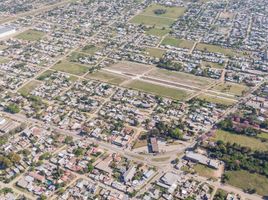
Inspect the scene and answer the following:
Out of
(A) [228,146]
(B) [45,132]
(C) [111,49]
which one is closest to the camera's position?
(A) [228,146]

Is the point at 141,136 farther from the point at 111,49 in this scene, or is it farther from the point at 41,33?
the point at 41,33

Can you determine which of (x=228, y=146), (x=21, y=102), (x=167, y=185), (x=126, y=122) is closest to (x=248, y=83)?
(x=228, y=146)

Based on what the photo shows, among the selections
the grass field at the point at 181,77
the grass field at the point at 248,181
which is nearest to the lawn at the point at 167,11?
the grass field at the point at 181,77

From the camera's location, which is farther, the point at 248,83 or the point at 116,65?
the point at 116,65

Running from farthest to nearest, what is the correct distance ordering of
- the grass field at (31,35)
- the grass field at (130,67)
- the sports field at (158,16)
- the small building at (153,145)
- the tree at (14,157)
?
the sports field at (158,16), the grass field at (31,35), the grass field at (130,67), the small building at (153,145), the tree at (14,157)

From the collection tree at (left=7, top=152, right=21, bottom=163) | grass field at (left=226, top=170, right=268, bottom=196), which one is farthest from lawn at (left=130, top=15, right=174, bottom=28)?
tree at (left=7, top=152, right=21, bottom=163)

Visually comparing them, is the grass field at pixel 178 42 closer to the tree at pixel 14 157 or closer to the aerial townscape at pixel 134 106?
the aerial townscape at pixel 134 106

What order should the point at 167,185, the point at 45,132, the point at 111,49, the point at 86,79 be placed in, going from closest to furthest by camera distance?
the point at 167,185, the point at 45,132, the point at 86,79, the point at 111,49
